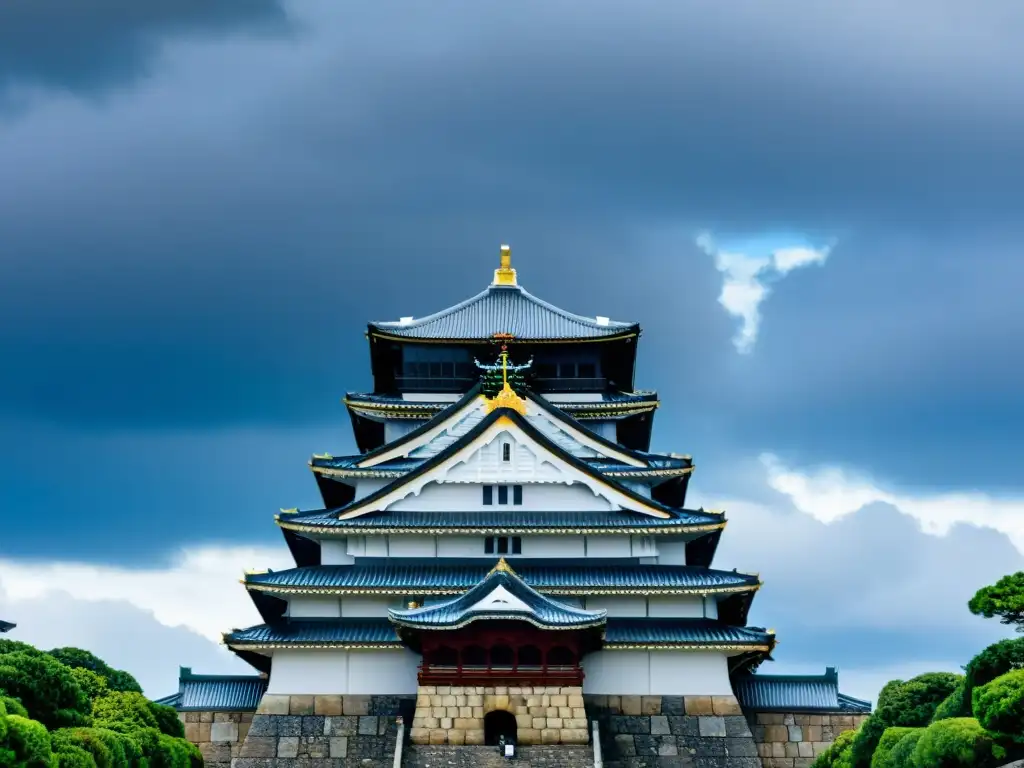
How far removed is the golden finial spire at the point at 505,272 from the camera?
2427 inches

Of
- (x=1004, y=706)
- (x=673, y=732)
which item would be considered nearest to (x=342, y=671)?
(x=673, y=732)

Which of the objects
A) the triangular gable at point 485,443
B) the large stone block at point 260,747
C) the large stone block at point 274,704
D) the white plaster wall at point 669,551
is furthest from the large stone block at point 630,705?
the large stone block at point 260,747

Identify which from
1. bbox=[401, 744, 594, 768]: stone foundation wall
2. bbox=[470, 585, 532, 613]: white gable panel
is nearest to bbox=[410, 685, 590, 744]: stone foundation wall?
bbox=[401, 744, 594, 768]: stone foundation wall

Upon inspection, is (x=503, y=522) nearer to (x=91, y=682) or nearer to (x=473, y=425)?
(x=473, y=425)

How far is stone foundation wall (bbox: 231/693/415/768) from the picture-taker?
43375mm

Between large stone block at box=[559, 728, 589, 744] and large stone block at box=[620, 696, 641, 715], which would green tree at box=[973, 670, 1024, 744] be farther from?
large stone block at box=[620, 696, 641, 715]

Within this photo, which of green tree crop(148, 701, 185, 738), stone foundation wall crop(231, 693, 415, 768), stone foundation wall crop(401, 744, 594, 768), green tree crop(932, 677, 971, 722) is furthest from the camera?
stone foundation wall crop(231, 693, 415, 768)

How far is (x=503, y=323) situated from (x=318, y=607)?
54.4ft

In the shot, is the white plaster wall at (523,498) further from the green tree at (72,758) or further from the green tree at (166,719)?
the green tree at (72,758)

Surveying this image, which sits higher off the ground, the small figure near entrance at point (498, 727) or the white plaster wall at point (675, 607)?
the white plaster wall at point (675, 607)

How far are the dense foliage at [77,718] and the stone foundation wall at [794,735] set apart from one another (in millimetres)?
17962

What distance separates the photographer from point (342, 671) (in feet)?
148

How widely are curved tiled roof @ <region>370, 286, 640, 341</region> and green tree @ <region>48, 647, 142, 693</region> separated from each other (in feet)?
61.7

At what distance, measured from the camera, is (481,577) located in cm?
4628
